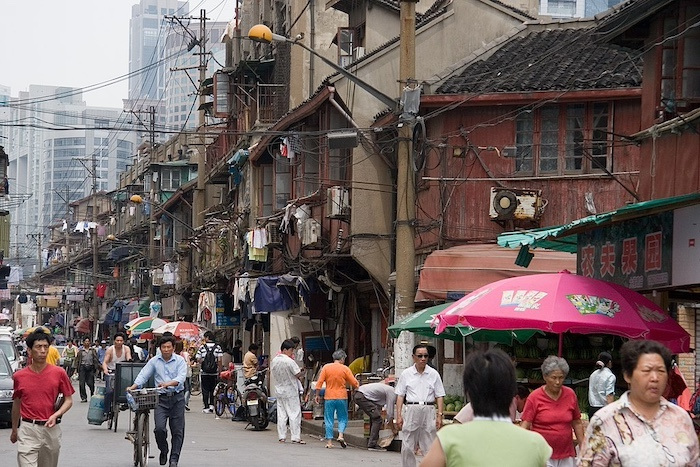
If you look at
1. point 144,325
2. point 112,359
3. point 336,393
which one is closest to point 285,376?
point 336,393

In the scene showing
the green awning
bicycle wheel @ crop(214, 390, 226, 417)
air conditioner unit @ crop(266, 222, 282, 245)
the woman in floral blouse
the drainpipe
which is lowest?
bicycle wheel @ crop(214, 390, 226, 417)

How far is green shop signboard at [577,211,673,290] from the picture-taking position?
1531 cm

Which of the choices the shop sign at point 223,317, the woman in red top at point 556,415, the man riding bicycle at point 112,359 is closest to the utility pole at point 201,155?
the shop sign at point 223,317

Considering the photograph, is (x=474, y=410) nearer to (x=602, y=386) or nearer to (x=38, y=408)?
(x=38, y=408)

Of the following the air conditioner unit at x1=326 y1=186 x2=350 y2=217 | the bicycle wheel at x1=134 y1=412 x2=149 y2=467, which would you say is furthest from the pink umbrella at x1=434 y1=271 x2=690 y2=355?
the air conditioner unit at x1=326 y1=186 x2=350 y2=217

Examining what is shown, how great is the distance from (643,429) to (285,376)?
16377 millimetres

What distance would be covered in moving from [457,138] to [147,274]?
5297 centimetres

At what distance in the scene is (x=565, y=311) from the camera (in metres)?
12.7

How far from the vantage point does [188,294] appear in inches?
2404

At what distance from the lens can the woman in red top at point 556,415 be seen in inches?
435

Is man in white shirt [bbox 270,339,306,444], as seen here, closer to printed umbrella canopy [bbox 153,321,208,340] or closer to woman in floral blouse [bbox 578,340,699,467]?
woman in floral blouse [bbox 578,340,699,467]

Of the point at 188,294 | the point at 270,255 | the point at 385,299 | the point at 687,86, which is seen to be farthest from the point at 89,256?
the point at 687,86

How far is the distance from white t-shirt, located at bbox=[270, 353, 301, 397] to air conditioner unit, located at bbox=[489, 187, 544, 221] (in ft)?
16.2

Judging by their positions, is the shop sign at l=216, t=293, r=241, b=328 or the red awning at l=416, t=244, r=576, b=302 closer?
the red awning at l=416, t=244, r=576, b=302
